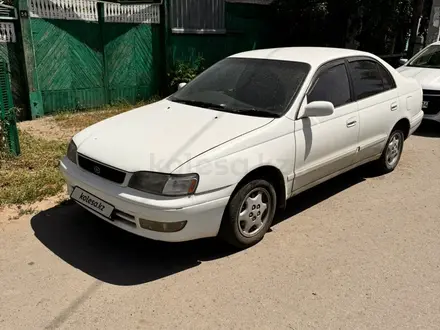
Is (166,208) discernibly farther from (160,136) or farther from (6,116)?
(6,116)

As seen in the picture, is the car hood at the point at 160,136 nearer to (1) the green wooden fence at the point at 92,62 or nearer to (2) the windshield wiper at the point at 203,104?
(2) the windshield wiper at the point at 203,104

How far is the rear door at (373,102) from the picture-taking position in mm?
4590

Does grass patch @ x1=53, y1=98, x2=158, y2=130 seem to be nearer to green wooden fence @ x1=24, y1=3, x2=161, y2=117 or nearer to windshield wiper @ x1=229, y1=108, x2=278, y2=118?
green wooden fence @ x1=24, y1=3, x2=161, y2=117

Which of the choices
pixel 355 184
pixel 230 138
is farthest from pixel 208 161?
pixel 355 184

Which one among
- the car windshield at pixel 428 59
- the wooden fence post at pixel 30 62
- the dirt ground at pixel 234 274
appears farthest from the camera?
the car windshield at pixel 428 59

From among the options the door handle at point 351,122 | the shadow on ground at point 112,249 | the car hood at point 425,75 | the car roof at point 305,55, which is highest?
the car roof at point 305,55

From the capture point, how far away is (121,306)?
288 centimetres

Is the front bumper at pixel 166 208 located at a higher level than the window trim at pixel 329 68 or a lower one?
lower

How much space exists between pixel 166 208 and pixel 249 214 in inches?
32.9

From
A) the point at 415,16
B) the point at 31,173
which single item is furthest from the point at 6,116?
the point at 415,16

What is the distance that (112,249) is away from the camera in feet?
11.8

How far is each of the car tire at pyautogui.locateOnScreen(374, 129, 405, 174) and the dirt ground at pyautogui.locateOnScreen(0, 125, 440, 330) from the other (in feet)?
3.12

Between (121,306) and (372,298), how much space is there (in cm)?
176

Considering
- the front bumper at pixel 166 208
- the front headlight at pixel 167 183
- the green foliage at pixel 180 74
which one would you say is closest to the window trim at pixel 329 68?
the front bumper at pixel 166 208
